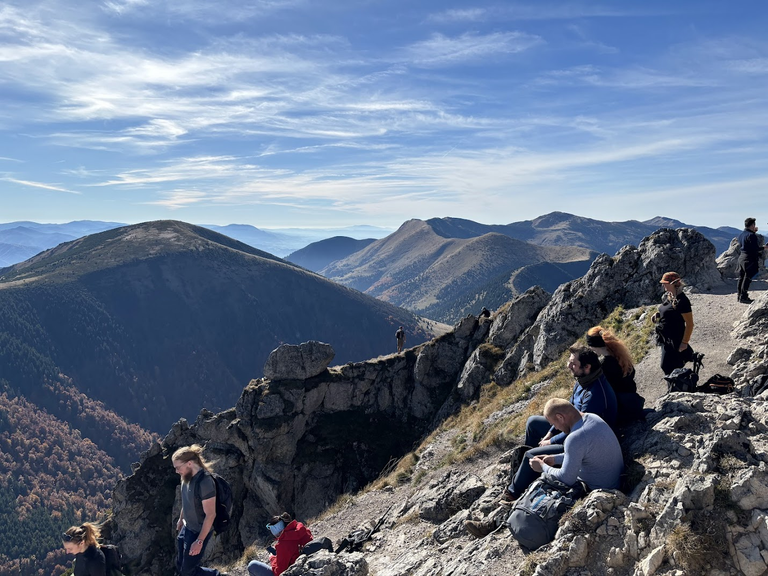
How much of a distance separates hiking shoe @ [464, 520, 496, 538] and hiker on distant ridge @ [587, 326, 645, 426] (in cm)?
399

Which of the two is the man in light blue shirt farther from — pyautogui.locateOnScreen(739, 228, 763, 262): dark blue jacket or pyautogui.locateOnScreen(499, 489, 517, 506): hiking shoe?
pyautogui.locateOnScreen(739, 228, 763, 262): dark blue jacket

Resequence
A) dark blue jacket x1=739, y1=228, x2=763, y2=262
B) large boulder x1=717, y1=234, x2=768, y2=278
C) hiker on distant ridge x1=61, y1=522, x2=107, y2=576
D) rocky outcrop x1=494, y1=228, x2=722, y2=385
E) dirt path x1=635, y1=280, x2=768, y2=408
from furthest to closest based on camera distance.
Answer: large boulder x1=717, y1=234, x2=768, y2=278 < rocky outcrop x1=494, y1=228, x2=722, y2=385 < dark blue jacket x1=739, y1=228, x2=763, y2=262 < dirt path x1=635, y1=280, x2=768, y2=408 < hiker on distant ridge x1=61, y1=522, x2=107, y2=576

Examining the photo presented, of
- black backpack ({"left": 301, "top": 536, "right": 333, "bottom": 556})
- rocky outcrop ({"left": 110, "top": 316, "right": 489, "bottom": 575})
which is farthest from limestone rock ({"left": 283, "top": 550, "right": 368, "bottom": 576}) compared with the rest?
rocky outcrop ({"left": 110, "top": 316, "right": 489, "bottom": 575})

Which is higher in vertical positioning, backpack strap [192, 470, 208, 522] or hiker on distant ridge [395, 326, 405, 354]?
backpack strap [192, 470, 208, 522]

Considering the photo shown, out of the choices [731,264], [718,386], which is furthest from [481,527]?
→ [731,264]

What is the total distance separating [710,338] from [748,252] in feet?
16.1

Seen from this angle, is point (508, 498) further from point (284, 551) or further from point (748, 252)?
point (748, 252)

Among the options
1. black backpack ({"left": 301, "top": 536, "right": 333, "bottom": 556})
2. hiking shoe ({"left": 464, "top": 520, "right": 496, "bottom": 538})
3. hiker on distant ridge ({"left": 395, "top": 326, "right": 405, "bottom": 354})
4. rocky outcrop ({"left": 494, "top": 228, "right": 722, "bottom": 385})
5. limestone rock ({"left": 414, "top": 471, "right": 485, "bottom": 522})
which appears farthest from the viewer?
hiker on distant ridge ({"left": 395, "top": 326, "right": 405, "bottom": 354})

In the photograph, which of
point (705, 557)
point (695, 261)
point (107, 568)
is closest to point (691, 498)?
point (705, 557)

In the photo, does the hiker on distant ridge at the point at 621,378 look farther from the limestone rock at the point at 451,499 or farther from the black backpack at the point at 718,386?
the limestone rock at the point at 451,499

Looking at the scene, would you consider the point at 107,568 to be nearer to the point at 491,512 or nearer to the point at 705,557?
the point at 491,512

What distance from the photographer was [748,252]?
69.7 feet

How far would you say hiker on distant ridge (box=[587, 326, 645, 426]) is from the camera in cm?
1080

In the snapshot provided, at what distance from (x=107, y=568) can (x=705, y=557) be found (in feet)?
38.3
